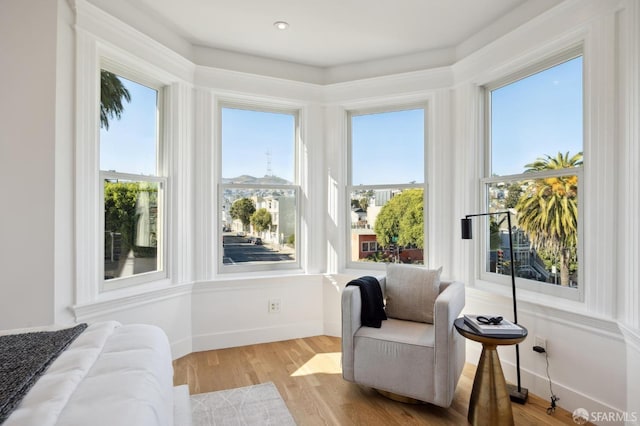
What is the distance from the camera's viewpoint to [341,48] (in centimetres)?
339

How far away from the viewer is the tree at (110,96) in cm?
271

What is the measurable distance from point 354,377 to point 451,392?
0.63m

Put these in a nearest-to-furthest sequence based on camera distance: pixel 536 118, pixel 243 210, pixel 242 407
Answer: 1. pixel 242 407
2. pixel 536 118
3. pixel 243 210

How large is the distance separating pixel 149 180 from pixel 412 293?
2342mm

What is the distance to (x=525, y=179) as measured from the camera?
2770mm

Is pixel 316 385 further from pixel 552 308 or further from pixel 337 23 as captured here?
pixel 337 23

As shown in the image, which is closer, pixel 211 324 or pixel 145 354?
pixel 145 354

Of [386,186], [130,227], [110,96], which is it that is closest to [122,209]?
[130,227]

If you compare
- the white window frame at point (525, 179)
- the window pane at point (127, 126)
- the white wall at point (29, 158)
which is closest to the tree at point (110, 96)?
the window pane at point (127, 126)

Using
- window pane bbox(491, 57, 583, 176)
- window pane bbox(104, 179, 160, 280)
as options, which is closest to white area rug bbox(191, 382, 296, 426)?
window pane bbox(104, 179, 160, 280)

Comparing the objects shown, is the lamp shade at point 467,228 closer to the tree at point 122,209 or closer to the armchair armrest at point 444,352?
the armchair armrest at point 444,352

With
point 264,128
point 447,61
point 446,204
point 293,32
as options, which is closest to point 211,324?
point 264,128

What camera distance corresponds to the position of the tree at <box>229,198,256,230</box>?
11.9ft

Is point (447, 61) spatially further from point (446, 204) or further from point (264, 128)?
point (264, 128)
